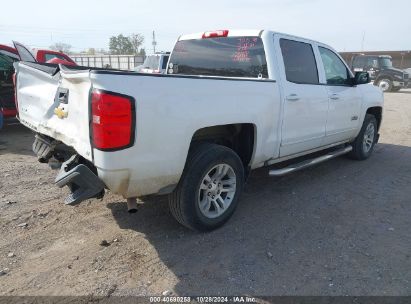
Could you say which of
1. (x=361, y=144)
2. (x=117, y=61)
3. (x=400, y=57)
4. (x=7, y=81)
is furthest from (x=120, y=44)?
(x=361, y=144)

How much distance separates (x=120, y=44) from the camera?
8000 cm

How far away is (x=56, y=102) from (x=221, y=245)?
77.7 inches

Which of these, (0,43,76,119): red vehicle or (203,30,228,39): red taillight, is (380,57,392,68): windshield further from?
(203,30,228,39): red taillight

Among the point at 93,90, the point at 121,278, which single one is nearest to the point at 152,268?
the point at 121,278

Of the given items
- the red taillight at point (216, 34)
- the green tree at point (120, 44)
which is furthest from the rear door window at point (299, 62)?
the green tree at point (120, 44)

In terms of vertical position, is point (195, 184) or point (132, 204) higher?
point (195, 184)

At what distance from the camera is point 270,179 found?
17.9 feet

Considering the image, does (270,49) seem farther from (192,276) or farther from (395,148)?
(395,148)

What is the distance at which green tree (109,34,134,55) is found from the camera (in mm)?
78125

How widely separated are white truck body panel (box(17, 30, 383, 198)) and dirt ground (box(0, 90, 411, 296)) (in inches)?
24.5

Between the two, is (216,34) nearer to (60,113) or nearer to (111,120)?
(60,113)

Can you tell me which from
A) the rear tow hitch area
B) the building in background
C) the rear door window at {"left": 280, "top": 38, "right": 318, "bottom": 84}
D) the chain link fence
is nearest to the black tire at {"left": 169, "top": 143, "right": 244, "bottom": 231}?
the rear tow hitch area

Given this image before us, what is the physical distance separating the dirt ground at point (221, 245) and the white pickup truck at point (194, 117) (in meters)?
0.40

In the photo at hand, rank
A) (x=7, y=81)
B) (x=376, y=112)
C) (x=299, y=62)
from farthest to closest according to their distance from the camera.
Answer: (x=7, y=81)
(x=376, y=112)
(x=299, y=62)
